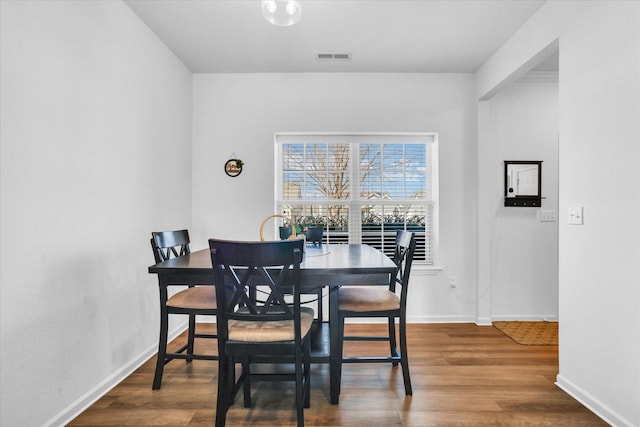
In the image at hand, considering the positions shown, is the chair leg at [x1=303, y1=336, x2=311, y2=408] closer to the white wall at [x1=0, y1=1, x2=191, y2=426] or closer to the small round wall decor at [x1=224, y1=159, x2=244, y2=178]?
the white wall at [x1=0, y1=1, x2=191, y2=426]

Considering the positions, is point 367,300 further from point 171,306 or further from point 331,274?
point 171,306

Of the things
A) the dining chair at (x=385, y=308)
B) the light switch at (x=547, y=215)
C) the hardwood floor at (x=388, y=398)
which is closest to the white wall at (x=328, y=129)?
the light switch at (x=547, y=215)

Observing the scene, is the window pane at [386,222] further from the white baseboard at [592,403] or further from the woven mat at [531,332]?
the white baseboard at [592,403]

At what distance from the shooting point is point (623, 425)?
1.81m

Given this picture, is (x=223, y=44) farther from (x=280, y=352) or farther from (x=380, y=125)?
(x=280, y=352)

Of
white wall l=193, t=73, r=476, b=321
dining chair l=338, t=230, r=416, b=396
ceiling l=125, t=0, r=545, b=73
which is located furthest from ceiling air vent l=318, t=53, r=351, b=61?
dining chair l=338, t=230, r=416, b=396

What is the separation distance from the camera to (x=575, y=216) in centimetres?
218

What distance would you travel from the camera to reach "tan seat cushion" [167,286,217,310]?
88.4 inches

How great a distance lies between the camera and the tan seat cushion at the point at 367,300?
221cm

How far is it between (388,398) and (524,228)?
8.54 feet

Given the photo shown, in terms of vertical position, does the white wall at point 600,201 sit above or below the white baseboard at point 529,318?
above

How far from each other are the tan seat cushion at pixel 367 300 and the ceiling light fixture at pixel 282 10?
1819 millimetres

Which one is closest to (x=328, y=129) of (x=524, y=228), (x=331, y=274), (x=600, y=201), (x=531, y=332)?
(x=331, y=274)

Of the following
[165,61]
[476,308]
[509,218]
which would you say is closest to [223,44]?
[165,61]
